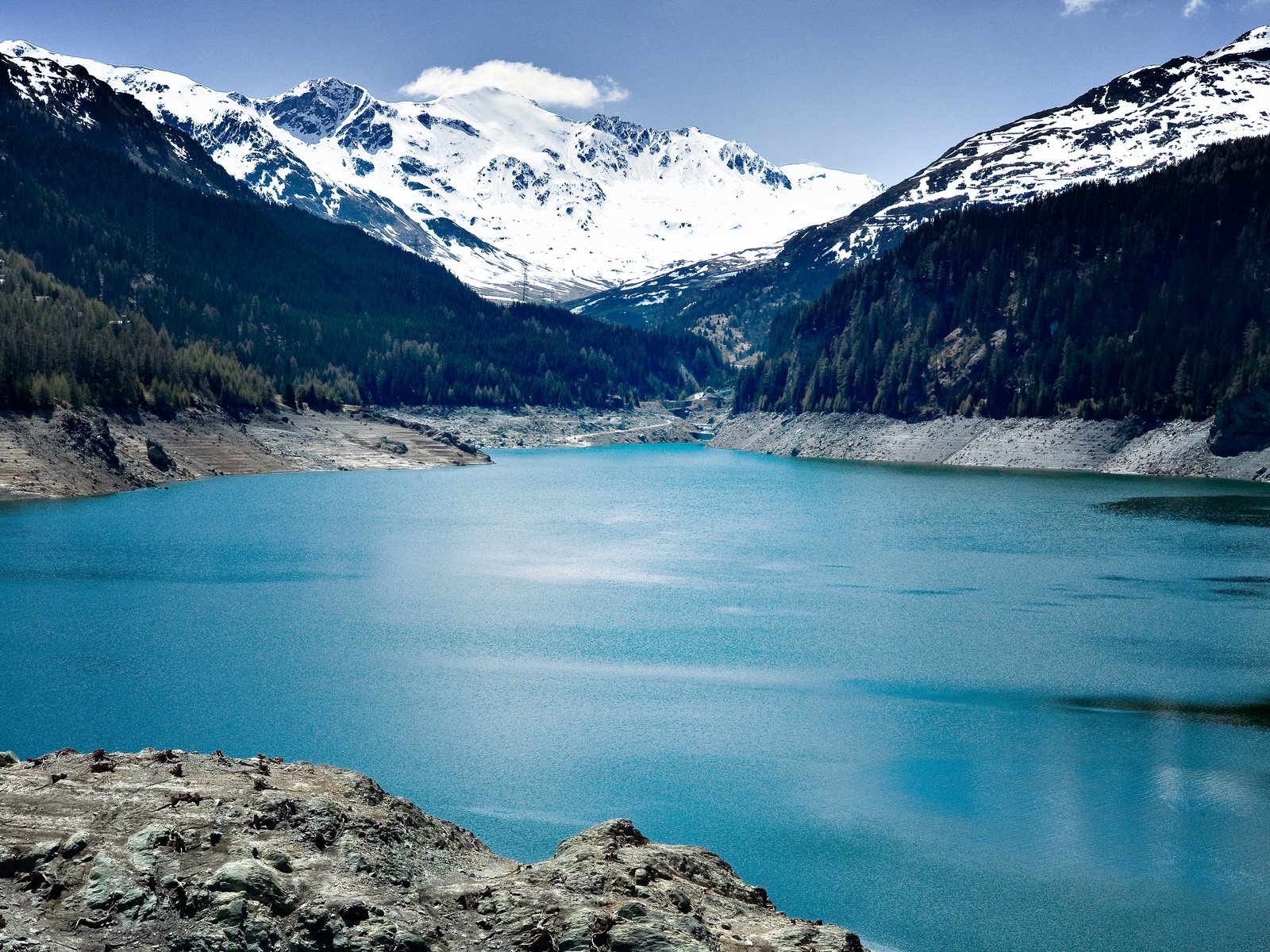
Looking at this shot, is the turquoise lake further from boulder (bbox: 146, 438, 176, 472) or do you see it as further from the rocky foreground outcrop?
boulder (bbox: 146, 438, 176, 472)

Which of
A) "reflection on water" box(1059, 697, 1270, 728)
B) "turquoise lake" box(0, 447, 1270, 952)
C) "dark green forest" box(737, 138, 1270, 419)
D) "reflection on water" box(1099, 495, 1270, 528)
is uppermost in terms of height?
"dark green forest" box(737, 138, 1270, 419)

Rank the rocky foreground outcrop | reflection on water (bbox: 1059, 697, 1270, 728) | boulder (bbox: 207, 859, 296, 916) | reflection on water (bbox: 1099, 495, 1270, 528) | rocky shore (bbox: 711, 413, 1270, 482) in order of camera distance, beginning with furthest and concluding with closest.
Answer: rocky shore (bbox: 711, 413, 1270, 482)
reflection on water (bbox: 1099, 495, 1270, 528)
reflection on water (bbox: 1059, 697, 1270, 728)
boulder (bbox: 207, 859, 296, 916)
the rocky foreground outcrop

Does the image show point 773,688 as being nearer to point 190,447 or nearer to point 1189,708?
point 1189,708

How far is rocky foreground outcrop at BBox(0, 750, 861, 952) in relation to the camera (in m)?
13.2

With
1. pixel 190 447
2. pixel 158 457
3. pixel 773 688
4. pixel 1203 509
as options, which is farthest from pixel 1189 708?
pixel 190 447

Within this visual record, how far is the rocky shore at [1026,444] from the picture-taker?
4478 inches

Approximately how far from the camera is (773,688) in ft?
128

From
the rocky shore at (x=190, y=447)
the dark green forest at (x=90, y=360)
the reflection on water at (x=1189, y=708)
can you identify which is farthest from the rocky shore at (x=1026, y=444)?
the dark green forest at (x=90, y=360)

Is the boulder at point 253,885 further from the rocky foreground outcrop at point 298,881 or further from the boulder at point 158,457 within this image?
the boulder at point 158,457

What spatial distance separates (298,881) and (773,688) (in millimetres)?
26600

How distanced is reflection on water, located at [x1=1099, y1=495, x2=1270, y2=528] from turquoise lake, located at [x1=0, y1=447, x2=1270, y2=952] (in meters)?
1.16

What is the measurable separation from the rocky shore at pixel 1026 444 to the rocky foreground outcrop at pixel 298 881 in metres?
108

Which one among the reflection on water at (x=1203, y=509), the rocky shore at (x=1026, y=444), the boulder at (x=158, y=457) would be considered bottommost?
the boulder at (x=158, y=457)

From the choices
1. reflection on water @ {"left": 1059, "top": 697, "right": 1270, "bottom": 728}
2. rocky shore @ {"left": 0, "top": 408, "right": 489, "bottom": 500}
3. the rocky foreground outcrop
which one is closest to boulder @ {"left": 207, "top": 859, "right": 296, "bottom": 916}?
the rocky foreground outcrop
